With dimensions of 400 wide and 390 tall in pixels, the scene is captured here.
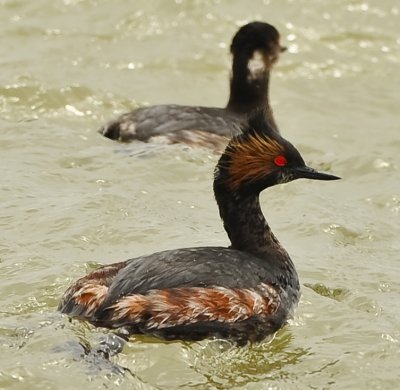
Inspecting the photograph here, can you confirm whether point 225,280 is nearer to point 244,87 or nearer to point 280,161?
point 280,161

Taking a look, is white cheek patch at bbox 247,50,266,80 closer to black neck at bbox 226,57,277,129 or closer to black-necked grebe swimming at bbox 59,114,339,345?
black neck at bbox 226,57,277,129

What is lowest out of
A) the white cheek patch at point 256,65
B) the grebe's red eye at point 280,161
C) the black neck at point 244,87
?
the black neck at point 244,87

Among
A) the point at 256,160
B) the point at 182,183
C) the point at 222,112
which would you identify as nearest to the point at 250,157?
the point at 256,160

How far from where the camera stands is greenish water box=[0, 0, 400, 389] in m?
6.66

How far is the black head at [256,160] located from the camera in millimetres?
7305

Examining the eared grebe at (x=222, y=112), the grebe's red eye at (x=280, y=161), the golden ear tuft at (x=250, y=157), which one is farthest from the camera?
the eared grebe at (x=222, y=112)

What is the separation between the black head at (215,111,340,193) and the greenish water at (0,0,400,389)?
826 millimetres

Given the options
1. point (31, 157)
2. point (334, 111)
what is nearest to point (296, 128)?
point (334, 111)

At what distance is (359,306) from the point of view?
763 cm

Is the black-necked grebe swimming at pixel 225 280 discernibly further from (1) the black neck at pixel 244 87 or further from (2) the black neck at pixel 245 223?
(1) the black neck at pixel 244 87

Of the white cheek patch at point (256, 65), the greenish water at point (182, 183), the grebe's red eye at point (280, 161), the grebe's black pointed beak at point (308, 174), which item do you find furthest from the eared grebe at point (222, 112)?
the grebe's red eye at point (280, 161)

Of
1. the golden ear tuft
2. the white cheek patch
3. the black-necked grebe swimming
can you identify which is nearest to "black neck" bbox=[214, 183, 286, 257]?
the black-necked grebe swimming

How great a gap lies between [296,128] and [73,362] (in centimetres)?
581

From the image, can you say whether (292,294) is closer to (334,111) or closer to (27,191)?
(27,191)
